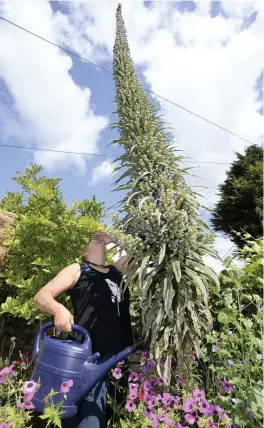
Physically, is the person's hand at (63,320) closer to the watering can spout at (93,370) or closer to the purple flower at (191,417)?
the watering can spout at (93,370)

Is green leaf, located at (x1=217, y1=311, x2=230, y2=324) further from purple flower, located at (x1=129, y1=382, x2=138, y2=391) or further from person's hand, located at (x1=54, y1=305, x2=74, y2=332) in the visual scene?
person's hand, located at (x1=54, y1=305, x2=74, y2=332)

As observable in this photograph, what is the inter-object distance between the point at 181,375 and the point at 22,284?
1.79 metres

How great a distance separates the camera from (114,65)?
2.73m

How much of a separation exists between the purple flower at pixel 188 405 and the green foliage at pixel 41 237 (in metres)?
1.66

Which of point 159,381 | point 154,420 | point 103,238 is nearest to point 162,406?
point 159,381

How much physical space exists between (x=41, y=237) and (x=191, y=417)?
6.76ft

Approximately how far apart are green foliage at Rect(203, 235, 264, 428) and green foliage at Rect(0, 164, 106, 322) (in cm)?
141

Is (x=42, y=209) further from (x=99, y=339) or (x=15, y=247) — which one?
(x=99, y=339)

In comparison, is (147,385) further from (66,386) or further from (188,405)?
(66,386)

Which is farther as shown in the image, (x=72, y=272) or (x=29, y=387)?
(x=72, y=272)

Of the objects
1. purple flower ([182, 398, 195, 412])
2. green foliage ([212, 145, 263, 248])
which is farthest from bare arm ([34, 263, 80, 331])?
green foliage ([212, 145, 263, 248])

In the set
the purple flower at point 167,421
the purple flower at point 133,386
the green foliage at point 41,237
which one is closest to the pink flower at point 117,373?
the purple flower at point 133,386

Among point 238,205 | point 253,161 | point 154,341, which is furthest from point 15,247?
point 253,161

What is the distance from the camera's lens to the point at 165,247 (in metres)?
1.97
